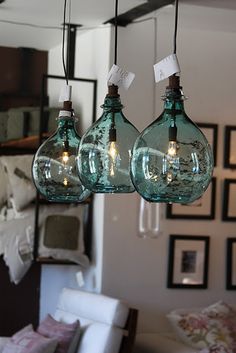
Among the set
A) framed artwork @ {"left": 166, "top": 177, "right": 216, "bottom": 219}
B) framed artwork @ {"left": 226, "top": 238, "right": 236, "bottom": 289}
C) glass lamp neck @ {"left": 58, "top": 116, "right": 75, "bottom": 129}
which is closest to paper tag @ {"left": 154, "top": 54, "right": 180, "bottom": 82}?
glass lamp neck @ {"left": 58, "top": 116, "right": 75, "bottom": 129}

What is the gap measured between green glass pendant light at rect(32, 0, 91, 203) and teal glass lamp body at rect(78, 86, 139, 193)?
9.7 inches

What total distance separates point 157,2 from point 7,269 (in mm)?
2208

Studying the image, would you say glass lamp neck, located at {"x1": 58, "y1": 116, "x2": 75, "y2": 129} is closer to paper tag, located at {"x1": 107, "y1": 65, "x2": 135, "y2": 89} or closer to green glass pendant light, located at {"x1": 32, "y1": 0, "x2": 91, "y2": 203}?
green glass pendant light, located at {"x1": 32, "y1": 0, "x2": 91, "y2": 203}

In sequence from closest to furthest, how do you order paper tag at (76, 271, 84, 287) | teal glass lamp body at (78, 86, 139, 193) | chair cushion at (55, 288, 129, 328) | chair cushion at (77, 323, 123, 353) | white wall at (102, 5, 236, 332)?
teal glass lamp body at (78, 86, 139, 193)
chair cushion at (77, 323, 123, 353)
chair cushion at (55, 288, 129, 328)
white wall at (102, 5, 236, 332)
paper tag at (76, 271, 84, 287)

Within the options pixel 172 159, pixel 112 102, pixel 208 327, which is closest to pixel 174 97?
pixel 172 159

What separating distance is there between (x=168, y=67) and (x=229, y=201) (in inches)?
116

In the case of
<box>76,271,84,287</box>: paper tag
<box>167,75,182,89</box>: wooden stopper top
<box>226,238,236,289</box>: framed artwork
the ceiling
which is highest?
the ceiling

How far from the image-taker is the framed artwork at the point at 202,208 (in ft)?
16.0

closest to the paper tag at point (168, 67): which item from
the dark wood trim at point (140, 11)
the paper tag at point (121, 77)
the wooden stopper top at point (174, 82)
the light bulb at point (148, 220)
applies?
the wooden stopper top at point (174, 82)

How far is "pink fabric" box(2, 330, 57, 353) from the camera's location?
4.12m

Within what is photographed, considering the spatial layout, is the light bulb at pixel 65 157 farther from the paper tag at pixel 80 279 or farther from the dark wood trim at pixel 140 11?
the paper tag at pixel 80 279

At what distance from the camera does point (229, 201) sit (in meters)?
4.98

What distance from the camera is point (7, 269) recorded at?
5.20m

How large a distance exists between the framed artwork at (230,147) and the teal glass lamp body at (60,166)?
2.43 m
